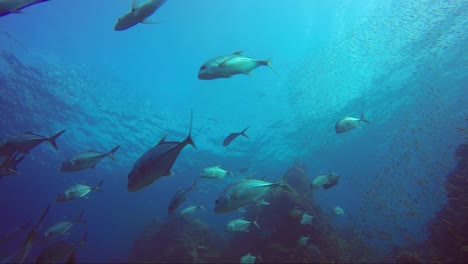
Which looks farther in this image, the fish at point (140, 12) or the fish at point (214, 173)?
the fish at point (214, 173)

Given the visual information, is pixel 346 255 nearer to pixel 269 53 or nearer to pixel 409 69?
pixel 269 53

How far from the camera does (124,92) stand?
22109 millimetres

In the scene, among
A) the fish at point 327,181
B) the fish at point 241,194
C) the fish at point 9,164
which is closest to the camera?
the fish at point 241,194

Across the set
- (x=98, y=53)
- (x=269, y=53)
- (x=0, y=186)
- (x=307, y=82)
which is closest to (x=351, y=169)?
(x=307, y=82)

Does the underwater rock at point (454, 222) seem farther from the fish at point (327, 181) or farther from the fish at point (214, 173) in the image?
the fish at point (214, 173)

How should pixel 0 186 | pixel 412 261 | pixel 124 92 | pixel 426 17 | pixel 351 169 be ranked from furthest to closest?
pixel 351 169
pixel 0 186
pixel 124 92
pixel 426 17
pixel 412 261

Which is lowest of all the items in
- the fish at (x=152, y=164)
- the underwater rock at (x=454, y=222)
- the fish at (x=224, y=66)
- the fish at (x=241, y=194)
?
the underwater rock at (x=454, y=222)

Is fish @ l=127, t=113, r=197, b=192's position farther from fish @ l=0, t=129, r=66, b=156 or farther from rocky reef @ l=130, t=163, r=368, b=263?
rocky reef @ l=130, t=163, r=368, b=263

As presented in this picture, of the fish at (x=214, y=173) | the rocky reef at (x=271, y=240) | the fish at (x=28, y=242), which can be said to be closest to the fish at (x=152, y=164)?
the fish at (x=28, y=242)

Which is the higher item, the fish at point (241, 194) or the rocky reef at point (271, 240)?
the fish at point (241, 194)

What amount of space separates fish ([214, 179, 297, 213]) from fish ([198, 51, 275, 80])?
65.7 inches

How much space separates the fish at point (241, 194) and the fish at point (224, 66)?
167cm

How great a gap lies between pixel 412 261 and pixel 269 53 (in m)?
16.2

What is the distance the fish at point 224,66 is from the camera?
3758 millimetres
